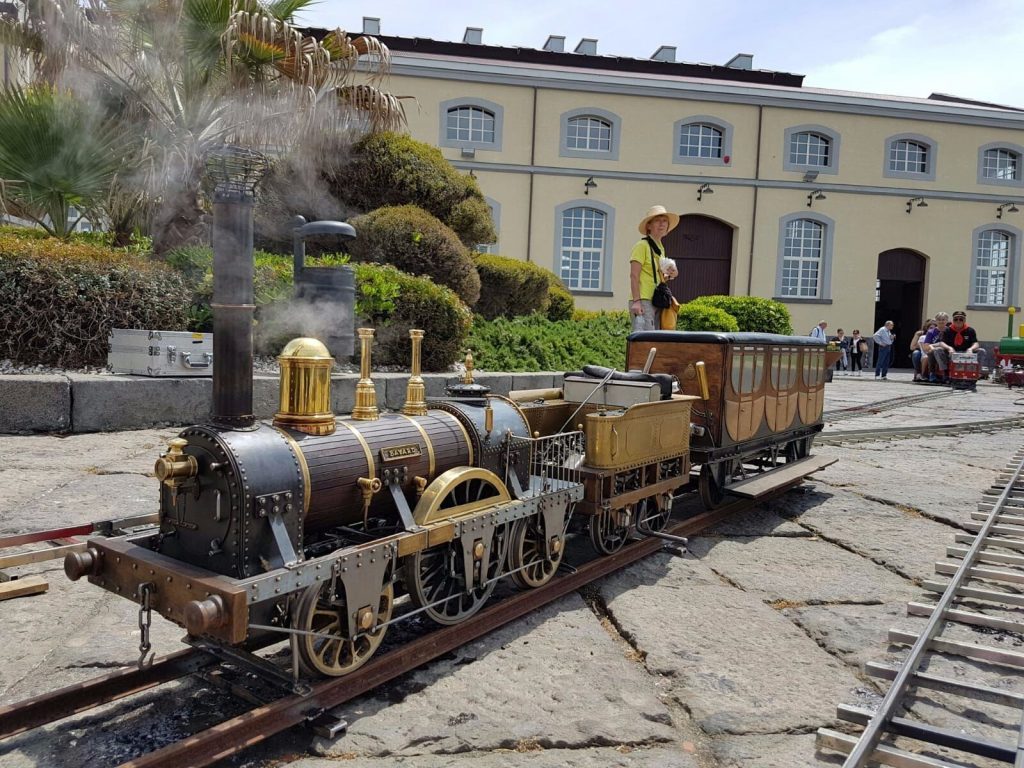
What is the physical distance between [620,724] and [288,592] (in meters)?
1.59

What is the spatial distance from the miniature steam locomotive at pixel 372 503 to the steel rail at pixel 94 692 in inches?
5.5

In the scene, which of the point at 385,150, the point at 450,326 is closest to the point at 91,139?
the point at 385,150

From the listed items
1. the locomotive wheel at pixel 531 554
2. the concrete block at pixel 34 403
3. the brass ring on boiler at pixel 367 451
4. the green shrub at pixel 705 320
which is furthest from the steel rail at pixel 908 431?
the concrete block at pixel 34 403

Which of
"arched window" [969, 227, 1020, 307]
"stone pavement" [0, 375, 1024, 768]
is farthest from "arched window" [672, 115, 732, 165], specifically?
"stone pavement" [0, 375, 1024, 768]

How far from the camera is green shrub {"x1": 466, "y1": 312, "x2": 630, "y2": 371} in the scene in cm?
1237

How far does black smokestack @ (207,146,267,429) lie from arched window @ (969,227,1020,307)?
2984cm

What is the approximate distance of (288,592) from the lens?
3201 mm

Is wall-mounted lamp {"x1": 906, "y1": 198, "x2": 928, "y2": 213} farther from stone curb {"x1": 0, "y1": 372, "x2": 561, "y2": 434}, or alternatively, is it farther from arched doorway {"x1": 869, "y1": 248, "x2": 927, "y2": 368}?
stone curb {"x1": 0, "y1": 372, "x2": 561, "y2": 434}

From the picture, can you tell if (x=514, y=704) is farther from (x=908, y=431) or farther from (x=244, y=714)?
(x=908, y=431)

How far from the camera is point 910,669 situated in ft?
12.3

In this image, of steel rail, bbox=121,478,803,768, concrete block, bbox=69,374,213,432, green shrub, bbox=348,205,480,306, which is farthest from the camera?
green shrub, bbox=348,205,480,306

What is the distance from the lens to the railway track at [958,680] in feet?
10.3

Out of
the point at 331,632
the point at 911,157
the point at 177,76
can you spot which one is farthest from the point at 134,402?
the point at 911,157

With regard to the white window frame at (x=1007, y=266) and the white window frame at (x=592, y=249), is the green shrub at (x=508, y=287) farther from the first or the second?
the white window frame at (x=1007, y=266)
